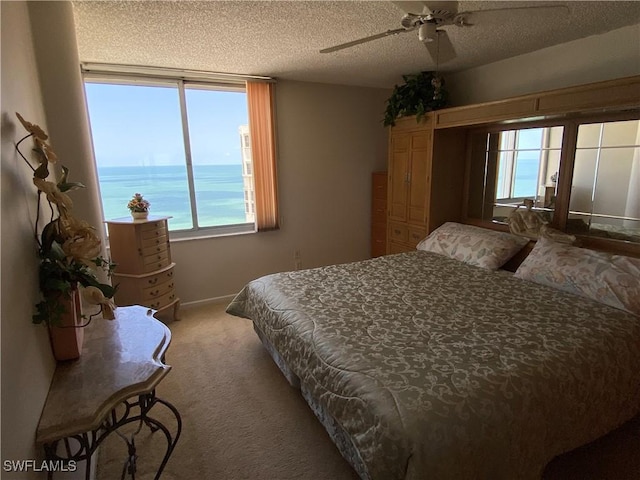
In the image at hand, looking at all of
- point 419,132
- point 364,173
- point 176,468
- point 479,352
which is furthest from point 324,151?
point 176,468

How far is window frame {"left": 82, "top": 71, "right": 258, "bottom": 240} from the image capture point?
3.21 meters

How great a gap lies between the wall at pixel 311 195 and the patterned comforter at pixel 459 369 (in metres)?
1.61

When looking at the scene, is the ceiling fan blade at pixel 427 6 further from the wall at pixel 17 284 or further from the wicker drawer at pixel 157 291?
the wicker drawer at pixel 157 291

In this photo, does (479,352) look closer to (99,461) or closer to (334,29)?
(99,461)

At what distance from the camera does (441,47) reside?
2107 mm

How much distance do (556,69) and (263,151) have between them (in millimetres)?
2780

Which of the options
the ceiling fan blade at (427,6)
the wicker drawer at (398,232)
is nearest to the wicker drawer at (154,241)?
the wicker drawer at (398,232)

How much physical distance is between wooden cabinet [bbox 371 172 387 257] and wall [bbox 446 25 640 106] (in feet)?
4.08

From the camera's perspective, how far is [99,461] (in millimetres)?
1787

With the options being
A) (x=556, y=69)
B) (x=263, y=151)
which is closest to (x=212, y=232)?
(x=263, y=151)

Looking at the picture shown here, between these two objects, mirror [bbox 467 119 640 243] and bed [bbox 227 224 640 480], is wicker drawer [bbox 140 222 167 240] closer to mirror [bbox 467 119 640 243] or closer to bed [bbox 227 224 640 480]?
bed [bbox 227 224 640 480]

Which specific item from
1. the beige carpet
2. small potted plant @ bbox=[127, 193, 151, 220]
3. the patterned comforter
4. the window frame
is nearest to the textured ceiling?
the window frame

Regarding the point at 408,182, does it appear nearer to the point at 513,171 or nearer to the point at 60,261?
the point at 513,171

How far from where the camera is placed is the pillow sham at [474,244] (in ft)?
9.46
